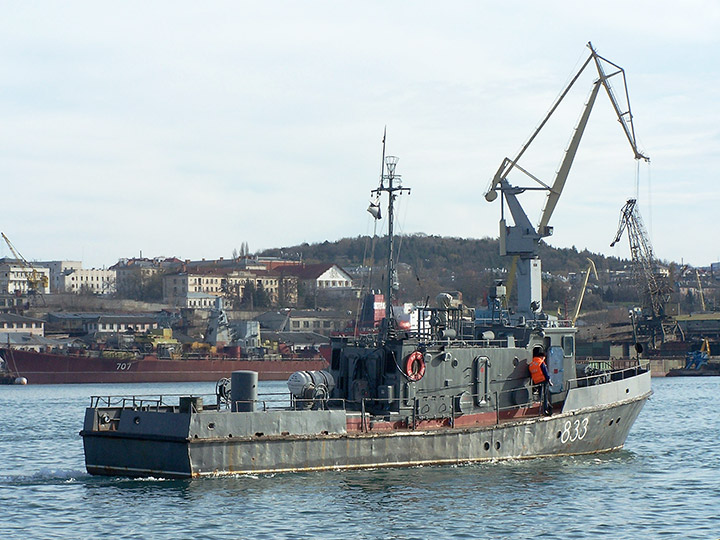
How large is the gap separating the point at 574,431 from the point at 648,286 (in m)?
83.4

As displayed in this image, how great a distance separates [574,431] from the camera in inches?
1127

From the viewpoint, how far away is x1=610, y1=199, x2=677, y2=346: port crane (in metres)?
104

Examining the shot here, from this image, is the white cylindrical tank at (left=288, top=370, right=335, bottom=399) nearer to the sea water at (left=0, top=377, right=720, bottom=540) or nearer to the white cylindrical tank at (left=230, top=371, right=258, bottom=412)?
the white cylindrical tank at (left=230, top=371, right=258, bottom=412)

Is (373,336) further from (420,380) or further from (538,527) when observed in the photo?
(538,527)

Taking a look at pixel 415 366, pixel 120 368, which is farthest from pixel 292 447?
pixel 120 368

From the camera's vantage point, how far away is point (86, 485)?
79.7 ft

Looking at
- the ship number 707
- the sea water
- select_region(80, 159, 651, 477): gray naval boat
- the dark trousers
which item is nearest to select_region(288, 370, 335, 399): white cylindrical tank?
select_region(80, 159, 651, 477): gray naval boat

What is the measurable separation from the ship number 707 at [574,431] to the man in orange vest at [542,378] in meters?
0.61

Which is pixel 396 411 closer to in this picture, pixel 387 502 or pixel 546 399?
pixel 387 502

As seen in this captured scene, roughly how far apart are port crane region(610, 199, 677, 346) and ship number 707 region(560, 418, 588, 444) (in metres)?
76.4

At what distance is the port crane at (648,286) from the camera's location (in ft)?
340

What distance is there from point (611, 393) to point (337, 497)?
10407mm

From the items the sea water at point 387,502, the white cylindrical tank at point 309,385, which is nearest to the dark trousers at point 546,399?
the sea water at point 387,502

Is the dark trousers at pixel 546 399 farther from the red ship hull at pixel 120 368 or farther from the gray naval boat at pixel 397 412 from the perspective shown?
the red ship hull at pixel 120 368
